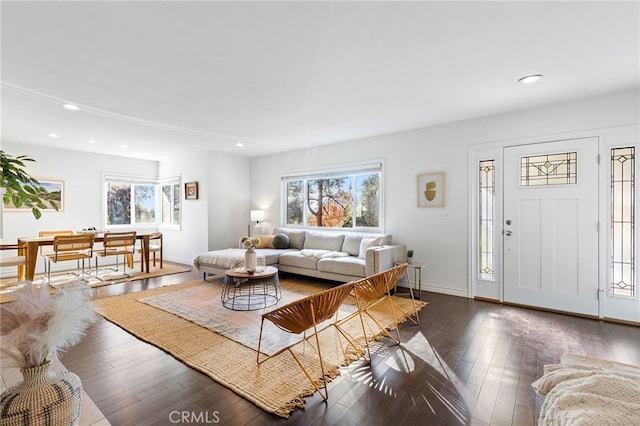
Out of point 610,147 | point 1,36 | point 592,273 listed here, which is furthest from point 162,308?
point 610,147

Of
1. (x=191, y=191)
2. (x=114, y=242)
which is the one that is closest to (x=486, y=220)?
(x=191, y=191)

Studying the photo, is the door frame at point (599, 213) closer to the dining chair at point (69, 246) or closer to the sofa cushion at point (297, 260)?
the sofa cushion at point (297, 260)

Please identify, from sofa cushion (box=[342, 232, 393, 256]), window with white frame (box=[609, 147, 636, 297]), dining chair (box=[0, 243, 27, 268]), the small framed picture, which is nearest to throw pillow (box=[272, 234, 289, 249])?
sofa cushion (box=[342, 232, 393, 256])

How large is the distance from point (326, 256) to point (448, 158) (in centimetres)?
239

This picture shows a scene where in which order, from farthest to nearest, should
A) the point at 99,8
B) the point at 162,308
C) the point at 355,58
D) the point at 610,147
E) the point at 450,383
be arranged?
1. the point at 162,308
2. the point at 610,147
3. the point at 355,58
4. the point at 450,383
5. the point at 99,8

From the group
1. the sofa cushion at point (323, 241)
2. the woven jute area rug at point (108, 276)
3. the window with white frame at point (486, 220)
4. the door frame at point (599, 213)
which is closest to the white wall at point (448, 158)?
the door frame at point (599, 213)

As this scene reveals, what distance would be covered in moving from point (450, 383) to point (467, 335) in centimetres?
97

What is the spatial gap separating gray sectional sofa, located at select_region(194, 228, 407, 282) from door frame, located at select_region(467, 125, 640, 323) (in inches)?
43.2

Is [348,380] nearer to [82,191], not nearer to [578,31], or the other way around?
[578,31]

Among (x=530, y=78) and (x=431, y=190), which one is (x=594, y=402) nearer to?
(x=530, y=78)

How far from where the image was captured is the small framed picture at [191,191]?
6754mm

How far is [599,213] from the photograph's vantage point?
3.50 m

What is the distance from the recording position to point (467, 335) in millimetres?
3002

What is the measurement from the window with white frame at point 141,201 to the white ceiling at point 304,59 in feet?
9.39
